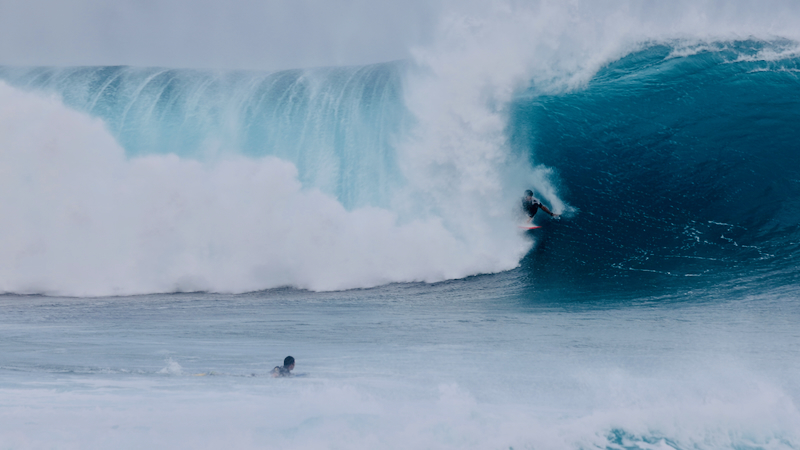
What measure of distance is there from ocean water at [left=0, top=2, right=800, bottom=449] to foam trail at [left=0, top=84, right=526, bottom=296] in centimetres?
5

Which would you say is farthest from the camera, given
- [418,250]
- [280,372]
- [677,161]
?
[677,161]

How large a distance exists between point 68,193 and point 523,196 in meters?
8.98

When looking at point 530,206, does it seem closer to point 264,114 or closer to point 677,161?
point 677,161

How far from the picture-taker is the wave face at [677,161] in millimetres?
9969

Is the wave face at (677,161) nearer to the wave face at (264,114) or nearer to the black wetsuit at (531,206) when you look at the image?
the black wetsuit at (531,206)

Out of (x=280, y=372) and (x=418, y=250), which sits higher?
(x=418, y=250)

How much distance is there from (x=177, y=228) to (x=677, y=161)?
9.82m

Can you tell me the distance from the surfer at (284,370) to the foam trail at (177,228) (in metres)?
3.96

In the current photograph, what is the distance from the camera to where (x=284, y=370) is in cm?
647

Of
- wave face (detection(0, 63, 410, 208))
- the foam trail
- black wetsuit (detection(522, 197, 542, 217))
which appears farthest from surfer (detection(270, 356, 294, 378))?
black wetsuit (detection(522, 197, 542, 217))

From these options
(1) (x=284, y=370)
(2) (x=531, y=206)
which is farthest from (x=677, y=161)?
(1) (x=284, y=370)

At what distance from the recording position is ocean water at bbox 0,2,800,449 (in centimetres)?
556

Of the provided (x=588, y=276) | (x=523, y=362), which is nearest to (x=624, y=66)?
(x=588, y=276)

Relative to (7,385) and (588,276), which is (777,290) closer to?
(588,276)
